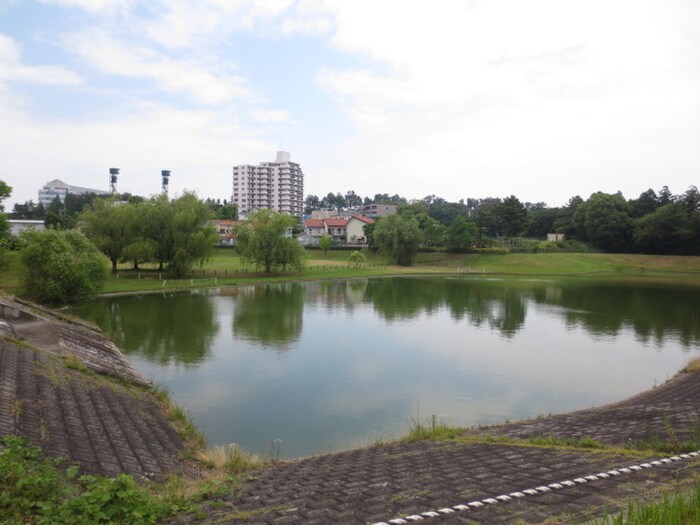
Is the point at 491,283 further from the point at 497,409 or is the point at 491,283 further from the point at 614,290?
the point at 497,409

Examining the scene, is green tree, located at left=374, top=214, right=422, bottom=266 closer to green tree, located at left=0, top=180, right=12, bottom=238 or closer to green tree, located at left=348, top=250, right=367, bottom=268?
green tree, located at left=348, top=250, right=367, bottom=268

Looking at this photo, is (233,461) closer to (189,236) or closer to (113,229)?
(189,236)

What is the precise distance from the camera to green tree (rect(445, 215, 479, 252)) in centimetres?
7119

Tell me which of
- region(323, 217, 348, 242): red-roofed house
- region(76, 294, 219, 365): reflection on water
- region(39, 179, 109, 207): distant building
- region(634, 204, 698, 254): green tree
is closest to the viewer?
region(76, 294, 219, 365): reflection on water

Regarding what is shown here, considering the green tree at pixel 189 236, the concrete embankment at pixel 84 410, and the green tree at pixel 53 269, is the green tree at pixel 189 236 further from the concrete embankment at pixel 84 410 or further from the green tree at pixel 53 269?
the concrete embankment at pixel 84 410

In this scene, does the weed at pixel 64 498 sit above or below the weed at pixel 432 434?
above

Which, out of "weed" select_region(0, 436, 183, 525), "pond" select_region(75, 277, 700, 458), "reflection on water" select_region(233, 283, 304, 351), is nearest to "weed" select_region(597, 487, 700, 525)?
"weed" select_region(0, 436, 183, 525)

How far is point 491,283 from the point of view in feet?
162

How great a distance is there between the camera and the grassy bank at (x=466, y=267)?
4637 centimetres

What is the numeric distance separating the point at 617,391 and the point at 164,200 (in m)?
40.8

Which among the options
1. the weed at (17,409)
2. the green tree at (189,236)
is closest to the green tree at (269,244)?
the green tree at (189,236)

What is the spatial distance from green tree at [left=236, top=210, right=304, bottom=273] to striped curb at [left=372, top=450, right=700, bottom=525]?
44.1 meters

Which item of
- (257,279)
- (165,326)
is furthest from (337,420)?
(257,279)

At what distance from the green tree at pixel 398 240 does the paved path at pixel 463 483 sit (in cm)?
5673
